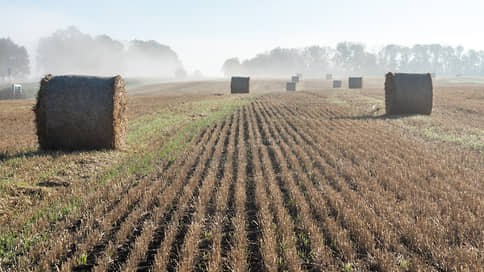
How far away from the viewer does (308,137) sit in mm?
11844

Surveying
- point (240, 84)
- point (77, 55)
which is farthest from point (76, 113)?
point (77, 55)

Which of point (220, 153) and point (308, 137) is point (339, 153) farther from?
point (220, 153)

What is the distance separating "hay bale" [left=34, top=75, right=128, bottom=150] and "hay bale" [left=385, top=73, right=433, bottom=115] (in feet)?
47.9

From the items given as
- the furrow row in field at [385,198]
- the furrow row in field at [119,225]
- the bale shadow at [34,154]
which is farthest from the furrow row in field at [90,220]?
the furrow row in field at [385,198]

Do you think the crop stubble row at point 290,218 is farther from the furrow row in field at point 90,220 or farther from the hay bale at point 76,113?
the hay bale at point 76,113

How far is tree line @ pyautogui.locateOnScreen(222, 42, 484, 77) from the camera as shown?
169 meters

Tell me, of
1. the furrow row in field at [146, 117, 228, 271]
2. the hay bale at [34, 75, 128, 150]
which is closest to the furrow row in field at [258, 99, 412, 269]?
the furrow row in field at [146, 117, 228, 271]

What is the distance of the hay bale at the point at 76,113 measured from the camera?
29.7 ft

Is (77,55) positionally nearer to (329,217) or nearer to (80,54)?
(80,54)

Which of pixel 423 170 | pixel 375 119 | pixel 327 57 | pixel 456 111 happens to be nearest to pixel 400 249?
pixel 423 170

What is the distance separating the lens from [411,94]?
17.4 metres

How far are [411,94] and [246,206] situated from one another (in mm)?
15239

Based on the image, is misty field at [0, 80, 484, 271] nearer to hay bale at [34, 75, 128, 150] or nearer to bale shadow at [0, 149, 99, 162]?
bale shadow at [0, 149, 99, 162]

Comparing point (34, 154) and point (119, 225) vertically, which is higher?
point (34, 154)
